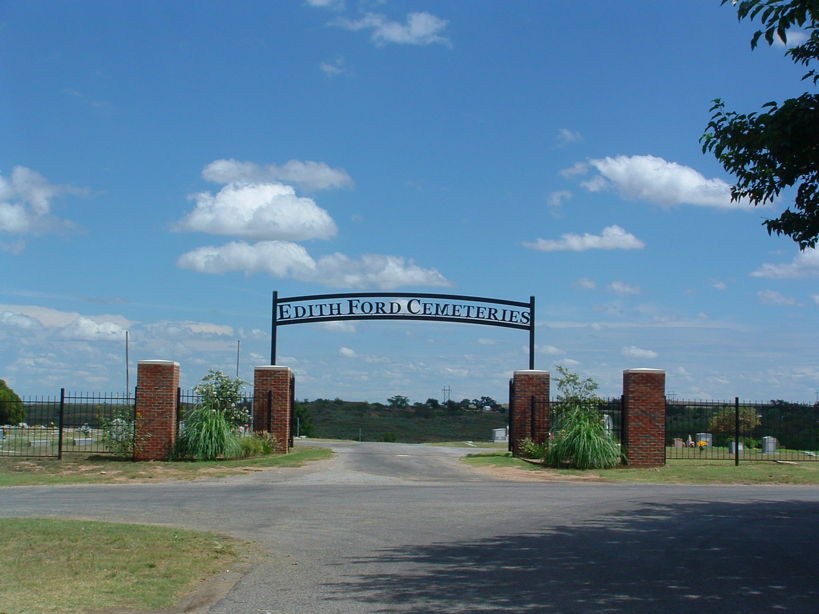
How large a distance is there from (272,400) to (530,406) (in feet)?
24.3

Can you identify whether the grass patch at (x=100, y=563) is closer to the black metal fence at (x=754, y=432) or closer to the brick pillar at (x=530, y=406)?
the brick pillar at (x=530, y=406)

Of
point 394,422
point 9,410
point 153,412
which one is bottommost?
point 394,422

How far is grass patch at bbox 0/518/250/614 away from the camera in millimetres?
8312

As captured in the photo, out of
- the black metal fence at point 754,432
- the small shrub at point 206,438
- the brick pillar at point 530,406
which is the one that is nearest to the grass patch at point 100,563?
the small shrub at point 206,438

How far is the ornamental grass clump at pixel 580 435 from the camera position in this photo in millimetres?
23969

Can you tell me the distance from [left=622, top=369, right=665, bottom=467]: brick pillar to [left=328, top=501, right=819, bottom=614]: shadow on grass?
34.2 ft

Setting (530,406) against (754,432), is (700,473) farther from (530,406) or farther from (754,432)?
(754,432)

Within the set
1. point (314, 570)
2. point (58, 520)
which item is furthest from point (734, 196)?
point (58, 520)

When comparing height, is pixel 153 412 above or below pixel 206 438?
above

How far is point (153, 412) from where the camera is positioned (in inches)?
985

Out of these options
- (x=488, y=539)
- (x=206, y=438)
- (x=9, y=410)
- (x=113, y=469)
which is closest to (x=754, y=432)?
(x=206, y=438)

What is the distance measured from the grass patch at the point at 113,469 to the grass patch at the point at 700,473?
601cm

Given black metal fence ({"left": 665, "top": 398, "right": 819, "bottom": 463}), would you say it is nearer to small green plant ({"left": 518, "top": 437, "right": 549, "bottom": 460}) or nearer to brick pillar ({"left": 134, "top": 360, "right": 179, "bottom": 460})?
small green plant ({"left": 518, "top": 437, "right": 549, "bottom": 460})

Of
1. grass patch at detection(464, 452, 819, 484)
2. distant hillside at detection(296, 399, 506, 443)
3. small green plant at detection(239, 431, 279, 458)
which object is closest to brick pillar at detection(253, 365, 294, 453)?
small green plant at detection(239, 431, 279, 458)
